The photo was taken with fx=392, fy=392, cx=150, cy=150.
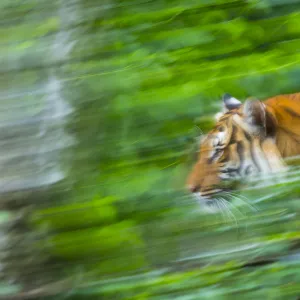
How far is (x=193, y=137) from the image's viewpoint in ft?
2.44

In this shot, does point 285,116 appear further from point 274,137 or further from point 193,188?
point 193,188

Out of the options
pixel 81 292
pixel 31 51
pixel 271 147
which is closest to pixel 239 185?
pixel 271 147

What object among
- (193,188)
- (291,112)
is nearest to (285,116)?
(291,112)

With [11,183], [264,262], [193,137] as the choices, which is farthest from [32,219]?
[264,262]

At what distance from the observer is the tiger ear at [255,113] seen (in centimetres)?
75

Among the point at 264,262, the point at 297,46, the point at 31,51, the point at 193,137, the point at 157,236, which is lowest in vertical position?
the point at 264,262

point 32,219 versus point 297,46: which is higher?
point 297,46

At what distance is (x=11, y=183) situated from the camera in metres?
0.73

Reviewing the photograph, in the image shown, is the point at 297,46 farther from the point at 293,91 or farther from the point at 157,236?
the point at 157,236

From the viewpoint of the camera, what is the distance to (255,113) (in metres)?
0.75

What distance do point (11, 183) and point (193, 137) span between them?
0.35 meters

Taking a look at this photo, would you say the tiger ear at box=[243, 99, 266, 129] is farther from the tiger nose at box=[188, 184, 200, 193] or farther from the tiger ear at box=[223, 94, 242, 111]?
the tiger nose at box=[188, 184, 200, 193]

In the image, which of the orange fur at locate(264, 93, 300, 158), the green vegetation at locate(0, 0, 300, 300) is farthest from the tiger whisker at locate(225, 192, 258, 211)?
the orange fur at locate(264, 93, 300, 158)

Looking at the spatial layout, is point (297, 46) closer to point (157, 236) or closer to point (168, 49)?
point (168, 49)
